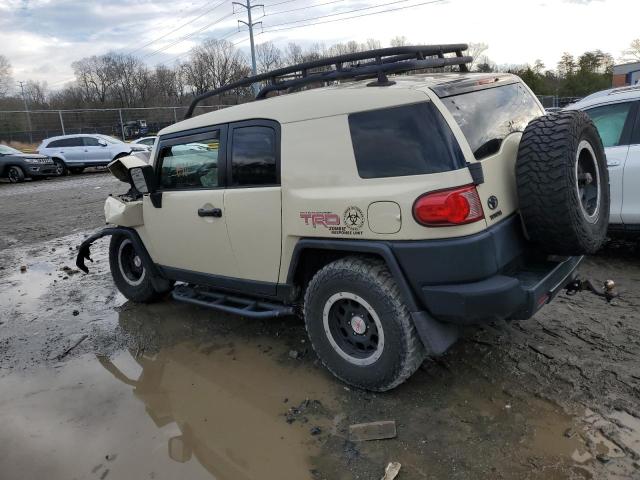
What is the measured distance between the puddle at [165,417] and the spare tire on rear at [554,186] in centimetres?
173

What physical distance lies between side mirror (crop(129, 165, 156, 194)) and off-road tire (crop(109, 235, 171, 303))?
0.82m

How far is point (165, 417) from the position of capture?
3.36m

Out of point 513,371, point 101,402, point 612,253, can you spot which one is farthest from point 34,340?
point 612,253

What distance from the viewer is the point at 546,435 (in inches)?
110

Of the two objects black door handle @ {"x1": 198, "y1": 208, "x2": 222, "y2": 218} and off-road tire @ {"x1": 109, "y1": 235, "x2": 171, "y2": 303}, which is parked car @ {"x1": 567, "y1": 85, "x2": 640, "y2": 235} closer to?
black door handle @ {"x1": 198, "y1": 208, "x2": 222, "y2": 218}

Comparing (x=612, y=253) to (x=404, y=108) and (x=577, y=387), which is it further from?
(x=404, y=108)

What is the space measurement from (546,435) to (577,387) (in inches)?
21.9

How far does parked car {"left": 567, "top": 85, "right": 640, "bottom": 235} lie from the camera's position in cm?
498

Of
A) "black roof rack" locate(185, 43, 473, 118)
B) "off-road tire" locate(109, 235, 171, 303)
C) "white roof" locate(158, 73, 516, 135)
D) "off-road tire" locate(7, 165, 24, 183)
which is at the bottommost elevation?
"off-road tire" locate(109, 235, 171, 303)

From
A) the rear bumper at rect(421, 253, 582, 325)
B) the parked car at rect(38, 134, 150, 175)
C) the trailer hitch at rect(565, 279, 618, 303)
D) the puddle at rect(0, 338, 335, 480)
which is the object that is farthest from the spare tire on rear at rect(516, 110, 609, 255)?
the parked car at rect(38, 134, 150, 175)

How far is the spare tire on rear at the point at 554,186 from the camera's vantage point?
284 cm

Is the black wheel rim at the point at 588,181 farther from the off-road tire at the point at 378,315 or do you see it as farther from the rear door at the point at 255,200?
the rear door at the point at 255,200

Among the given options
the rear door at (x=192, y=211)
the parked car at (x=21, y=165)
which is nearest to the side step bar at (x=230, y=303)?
the rear door at (x=192, y=211)

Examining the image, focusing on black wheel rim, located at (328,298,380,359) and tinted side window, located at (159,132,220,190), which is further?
tinted side window, located at (159,132,220,190)
